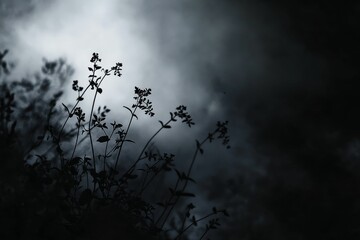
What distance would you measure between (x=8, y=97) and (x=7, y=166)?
783mm

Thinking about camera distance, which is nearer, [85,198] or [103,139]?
[85,198]

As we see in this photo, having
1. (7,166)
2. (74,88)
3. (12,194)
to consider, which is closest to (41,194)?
(12,194)

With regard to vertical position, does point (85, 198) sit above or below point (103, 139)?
below

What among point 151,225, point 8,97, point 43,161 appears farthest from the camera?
point 151,225

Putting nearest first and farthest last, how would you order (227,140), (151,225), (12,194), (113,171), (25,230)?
(25,230)
(12,194)
(151,225)
(113,171)
(227,140)

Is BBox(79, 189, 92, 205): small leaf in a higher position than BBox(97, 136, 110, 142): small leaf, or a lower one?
lower

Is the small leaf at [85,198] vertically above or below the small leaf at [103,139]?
below

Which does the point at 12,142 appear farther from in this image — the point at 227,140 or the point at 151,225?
the point at 227,140

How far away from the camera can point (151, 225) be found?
14.6ft

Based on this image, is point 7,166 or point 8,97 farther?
point 8,97

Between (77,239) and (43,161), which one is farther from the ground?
(43,161)

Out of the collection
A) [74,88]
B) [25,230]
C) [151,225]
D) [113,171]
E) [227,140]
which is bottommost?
[25,230]

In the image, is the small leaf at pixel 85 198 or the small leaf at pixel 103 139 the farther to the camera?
the small leaf at pixel 103 139

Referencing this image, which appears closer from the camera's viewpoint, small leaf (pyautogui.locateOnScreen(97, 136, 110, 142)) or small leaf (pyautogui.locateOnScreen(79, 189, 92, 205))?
small leaf (pyautogui.locateOnScreen(79, 189, 92, 205))
